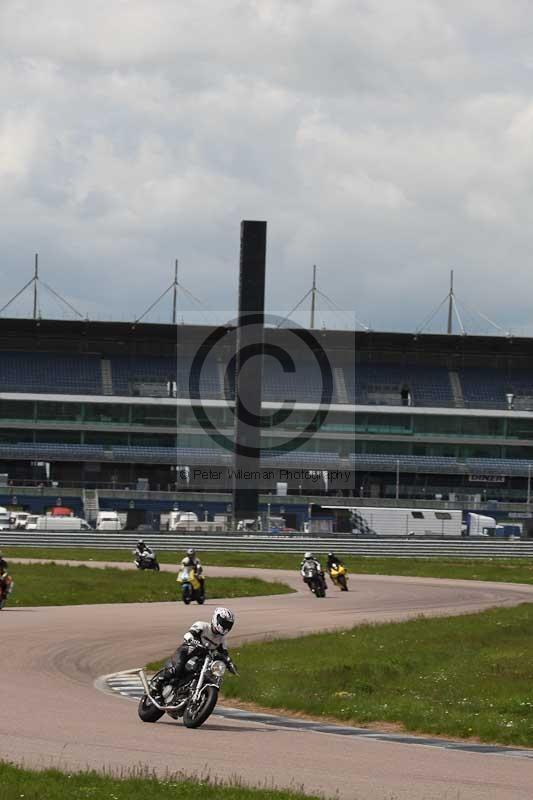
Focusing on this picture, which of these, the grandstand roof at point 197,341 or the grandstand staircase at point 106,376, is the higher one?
the grandstand roof at point 197,341

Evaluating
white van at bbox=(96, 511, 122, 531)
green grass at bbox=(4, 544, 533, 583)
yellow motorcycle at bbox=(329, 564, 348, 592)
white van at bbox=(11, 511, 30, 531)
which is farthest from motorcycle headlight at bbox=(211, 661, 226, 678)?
white van at bbox=(96, 511, 122, 531)

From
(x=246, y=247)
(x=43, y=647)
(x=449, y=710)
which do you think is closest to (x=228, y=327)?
(x=246, y=247)

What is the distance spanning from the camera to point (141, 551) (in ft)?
170

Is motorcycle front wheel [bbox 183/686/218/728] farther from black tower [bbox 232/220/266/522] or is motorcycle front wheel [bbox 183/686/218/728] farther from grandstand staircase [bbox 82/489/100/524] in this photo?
grandstand staircase [bbox 82/489/100/524]

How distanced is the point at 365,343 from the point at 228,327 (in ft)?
37.9

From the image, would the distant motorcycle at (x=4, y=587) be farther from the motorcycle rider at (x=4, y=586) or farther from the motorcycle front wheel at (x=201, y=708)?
the motorcycle front wheel at (x=201, y=708)

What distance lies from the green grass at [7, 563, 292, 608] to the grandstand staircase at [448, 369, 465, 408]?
202 ft

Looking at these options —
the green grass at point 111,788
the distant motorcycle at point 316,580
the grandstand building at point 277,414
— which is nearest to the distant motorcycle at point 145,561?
the distant motorcycle at point 316,580

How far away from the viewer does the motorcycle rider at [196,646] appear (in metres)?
16.0

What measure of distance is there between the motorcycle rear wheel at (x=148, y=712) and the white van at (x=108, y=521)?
65.7 m

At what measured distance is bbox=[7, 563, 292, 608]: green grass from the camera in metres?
38.0

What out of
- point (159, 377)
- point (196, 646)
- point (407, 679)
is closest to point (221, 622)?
point (196, 646)

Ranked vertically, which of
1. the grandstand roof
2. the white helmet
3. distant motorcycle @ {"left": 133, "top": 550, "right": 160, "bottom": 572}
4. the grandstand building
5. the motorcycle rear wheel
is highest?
the grandstand roof

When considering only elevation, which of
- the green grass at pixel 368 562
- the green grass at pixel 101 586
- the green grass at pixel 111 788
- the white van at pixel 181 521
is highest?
the white van at pixel 181 521
